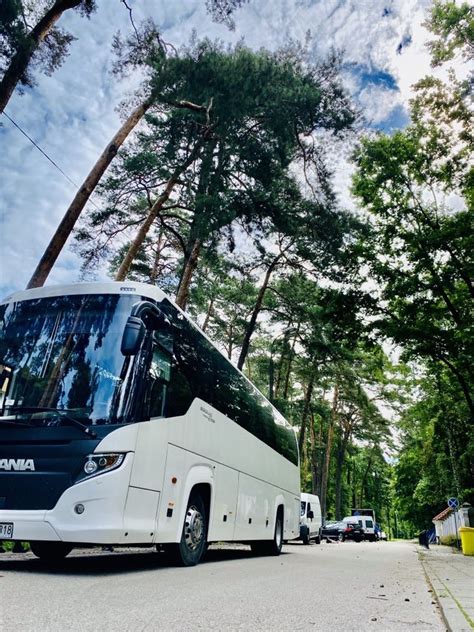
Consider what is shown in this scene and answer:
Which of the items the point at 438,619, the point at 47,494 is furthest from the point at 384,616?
the point at 47,494

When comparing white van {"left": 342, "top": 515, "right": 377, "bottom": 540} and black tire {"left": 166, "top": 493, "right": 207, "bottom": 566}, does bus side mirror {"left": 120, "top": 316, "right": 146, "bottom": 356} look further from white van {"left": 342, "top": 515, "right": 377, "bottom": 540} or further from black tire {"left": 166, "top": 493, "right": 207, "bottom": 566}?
white van {"left": 342, "top": 515, "right": 377, "bottom": 540}

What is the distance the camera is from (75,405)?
6.08m


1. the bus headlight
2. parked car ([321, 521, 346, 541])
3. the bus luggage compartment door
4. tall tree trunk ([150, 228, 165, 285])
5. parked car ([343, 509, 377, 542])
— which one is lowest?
the bus luggage compartment door

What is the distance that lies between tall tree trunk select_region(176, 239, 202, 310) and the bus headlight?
10.9 meters

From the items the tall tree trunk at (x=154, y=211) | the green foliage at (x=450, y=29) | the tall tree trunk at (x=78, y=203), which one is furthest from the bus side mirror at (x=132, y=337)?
the green foliage at (x=450, y=29)

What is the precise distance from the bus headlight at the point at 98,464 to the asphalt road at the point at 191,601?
1.06 metres

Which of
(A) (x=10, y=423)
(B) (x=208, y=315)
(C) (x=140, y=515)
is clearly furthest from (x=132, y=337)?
(B) (x=208, y=315)

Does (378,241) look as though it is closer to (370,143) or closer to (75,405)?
(370,143)

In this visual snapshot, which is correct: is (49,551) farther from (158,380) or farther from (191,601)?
(191,601)

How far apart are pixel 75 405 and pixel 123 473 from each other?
0.95m

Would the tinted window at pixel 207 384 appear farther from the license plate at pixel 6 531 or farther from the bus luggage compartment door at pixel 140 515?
the license plate at pixel 6 531

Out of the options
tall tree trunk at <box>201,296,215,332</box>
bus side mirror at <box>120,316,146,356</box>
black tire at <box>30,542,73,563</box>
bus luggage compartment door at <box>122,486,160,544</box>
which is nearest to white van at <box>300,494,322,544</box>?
tall tree trunk at <box>201,296,215,332</box>

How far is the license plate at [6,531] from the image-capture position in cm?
571

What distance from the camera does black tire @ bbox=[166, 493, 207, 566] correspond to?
7492mm
